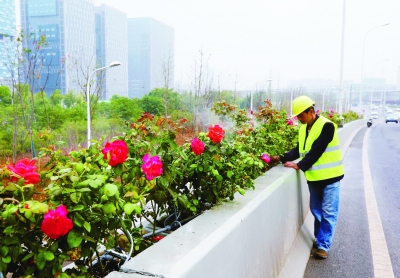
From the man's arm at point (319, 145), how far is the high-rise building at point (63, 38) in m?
13.2

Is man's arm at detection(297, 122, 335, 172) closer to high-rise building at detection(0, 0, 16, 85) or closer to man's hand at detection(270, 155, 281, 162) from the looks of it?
man's hand at detection(270, 155, 281, 162)

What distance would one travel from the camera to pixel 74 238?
6.20ft

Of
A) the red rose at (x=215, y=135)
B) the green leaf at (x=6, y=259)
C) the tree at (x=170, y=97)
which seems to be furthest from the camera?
the tree at (x=170, y=97)

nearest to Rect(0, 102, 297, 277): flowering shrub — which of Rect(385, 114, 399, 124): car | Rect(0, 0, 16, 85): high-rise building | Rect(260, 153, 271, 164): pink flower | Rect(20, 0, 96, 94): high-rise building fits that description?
Rect(260, 153, 271, 164): pink flower

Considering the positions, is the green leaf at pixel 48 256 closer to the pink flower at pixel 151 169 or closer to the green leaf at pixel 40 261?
the green leaf at pixel 40 261

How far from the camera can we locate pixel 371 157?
585 inches

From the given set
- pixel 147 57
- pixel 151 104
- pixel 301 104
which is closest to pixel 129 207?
pixel 301 104

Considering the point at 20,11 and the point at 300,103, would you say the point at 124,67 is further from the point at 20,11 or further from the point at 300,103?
the point at 300,103

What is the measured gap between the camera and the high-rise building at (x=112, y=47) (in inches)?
830

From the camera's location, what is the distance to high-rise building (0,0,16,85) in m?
13.9

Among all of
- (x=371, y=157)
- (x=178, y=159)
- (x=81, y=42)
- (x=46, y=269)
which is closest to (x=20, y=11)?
(x=81, y=42)

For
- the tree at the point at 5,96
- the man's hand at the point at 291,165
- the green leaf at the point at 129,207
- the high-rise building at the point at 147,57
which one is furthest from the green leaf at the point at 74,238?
the high-rise building at the point at 147,57

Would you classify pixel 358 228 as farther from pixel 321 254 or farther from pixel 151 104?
pixel 151 104

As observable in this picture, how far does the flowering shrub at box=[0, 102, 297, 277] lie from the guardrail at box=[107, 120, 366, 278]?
0.24m
